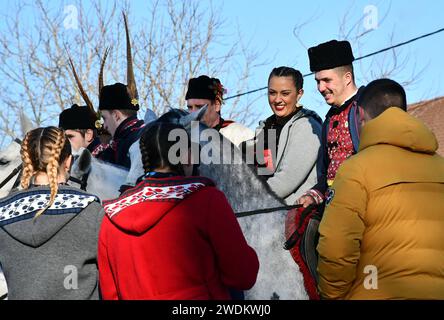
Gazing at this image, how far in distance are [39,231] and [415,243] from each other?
181 cm

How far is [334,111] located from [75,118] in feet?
11.9

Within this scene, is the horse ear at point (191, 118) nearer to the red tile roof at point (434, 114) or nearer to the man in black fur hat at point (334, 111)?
the man in black fur hat at point (334, 111)

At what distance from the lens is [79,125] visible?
25.6 feet

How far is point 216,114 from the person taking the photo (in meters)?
6.18

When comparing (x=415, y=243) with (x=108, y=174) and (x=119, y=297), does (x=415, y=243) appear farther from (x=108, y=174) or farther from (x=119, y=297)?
(x=108, y=174)

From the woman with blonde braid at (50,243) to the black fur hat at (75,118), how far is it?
4068mm

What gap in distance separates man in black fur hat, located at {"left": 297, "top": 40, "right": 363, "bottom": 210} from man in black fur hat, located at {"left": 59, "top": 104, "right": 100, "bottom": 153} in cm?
322

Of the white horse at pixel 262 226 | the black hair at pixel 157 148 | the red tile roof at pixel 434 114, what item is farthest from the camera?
the red tile roof at pixel 434 114

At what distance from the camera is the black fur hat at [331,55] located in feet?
17.0

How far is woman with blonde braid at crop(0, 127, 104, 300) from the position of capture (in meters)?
3.64

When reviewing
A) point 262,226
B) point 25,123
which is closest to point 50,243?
point 262,226

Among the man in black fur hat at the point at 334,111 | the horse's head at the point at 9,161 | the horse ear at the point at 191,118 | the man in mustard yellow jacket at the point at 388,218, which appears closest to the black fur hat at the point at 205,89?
the man in black fur hat at the point at 334,111

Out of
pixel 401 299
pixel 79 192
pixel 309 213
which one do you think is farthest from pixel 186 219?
pixel 309 213

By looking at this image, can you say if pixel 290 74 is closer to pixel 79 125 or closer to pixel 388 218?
pixel 388 218
